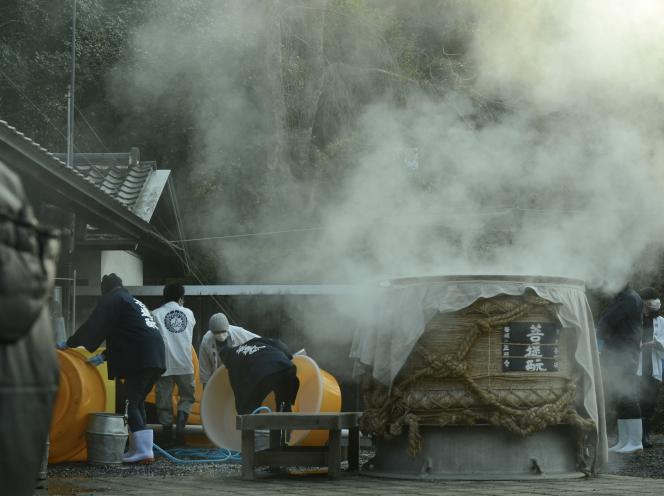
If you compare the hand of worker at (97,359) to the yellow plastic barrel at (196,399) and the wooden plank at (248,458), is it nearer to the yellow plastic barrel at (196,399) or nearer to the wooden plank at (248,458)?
the wooden plank at (248,458)

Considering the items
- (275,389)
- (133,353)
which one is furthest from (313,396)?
(133,353)

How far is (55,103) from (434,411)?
52.7ft

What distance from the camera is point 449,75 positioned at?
2059 centimetres

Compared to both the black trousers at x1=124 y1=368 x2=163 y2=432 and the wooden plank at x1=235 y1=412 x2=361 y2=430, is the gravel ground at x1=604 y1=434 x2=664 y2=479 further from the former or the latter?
the black trousers at x1=124 y1=368 x2=163 y2=432

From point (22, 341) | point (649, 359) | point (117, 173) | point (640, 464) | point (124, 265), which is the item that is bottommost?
point (640, 464)

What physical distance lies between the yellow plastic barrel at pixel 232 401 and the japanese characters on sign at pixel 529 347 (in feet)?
8.75

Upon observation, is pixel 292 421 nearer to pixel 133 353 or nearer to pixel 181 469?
pixel 181 469

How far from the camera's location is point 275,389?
31.0 feet

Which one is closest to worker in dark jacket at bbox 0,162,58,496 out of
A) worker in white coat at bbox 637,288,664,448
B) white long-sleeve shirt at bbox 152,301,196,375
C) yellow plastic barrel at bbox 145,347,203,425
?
white long-sleeve shirt at bbox 152,301,196,375

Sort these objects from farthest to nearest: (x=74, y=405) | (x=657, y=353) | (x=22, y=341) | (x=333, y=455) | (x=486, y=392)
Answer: (x=657, y=353) < (x=74, y=405) < (x=333, y=455) < (x=486, y=392) < (x=22, y=341)

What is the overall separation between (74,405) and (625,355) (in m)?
5.81

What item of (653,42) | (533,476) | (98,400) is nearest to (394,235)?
(653,42)

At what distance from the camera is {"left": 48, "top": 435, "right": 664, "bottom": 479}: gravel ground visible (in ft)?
28.7

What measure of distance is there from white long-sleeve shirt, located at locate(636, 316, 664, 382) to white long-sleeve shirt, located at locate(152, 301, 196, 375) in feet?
16.6
